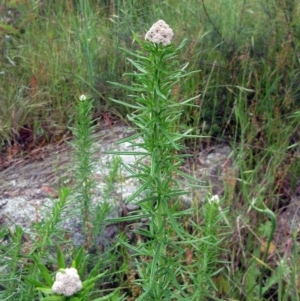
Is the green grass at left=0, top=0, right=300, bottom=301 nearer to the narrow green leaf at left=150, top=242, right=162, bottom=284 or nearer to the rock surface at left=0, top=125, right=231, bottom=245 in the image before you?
the rock surface at left=0, top=125, right=231, bottom=245

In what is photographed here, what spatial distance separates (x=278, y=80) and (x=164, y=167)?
178cm

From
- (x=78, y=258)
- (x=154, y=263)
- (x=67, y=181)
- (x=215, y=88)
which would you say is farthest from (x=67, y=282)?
(x=215, y=88)

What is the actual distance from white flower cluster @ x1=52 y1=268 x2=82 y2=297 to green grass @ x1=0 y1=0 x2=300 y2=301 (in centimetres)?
138

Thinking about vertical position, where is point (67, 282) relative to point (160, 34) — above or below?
below

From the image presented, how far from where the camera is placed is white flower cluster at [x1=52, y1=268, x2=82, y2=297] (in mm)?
1031

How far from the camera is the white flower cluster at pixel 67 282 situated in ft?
3.38

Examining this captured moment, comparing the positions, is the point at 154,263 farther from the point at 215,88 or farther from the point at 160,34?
the point at 215,88

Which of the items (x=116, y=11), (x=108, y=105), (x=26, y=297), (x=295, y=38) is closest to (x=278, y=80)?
(x=295, y=38)

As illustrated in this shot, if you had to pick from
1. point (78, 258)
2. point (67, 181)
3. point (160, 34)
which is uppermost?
point (160, 34)

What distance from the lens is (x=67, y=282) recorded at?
1.03 m

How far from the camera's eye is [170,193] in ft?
5.64

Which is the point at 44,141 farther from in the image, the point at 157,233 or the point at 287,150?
the point at 157,233

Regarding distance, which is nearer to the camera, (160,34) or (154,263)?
(160,34)

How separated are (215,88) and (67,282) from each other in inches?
96.5
